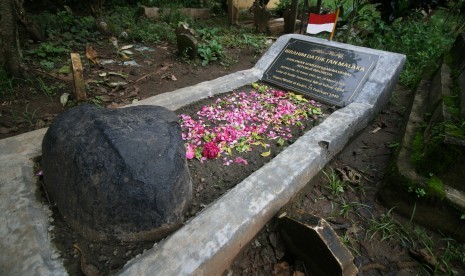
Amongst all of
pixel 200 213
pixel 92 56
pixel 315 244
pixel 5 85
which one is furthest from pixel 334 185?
pixel 92 56

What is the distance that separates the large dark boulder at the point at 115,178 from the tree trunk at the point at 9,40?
2.17m

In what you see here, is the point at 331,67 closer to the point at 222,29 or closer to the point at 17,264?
the point at 17,264

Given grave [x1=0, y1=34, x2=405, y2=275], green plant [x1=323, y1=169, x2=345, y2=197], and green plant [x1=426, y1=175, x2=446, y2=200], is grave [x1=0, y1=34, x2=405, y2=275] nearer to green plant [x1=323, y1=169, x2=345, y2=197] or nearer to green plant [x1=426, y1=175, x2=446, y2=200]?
green plant [x1=323, y1=169, x2=345, y2=197]

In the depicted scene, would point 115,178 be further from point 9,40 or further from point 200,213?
point 9,40

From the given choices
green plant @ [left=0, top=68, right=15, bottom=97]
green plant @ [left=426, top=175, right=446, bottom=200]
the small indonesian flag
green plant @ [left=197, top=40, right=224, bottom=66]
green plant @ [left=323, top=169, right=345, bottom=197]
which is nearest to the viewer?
green plant @ [left=426, top=175, right=446, bottom=200]

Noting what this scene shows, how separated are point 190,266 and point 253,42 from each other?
518 cm

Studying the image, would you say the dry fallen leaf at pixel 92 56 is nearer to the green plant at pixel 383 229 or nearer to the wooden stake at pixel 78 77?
the wooden stake at pixel 78 77

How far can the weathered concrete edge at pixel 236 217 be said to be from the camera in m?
1.37

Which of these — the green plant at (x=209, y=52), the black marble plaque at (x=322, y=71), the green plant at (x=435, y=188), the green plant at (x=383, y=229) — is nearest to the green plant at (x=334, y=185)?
the green plant at (x=383, y=229)

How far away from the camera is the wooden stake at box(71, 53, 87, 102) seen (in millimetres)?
2887

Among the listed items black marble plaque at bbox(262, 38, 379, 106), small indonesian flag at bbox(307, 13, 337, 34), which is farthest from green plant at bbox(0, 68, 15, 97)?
small indonesian flag at bbox(307, 13, 337, 34)

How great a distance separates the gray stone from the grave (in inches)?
6.5

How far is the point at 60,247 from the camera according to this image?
1456mm

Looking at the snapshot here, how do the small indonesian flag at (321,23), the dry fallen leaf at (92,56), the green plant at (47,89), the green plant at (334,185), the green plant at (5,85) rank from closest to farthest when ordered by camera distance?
the green plant at (334,185), the green plant at (5,85), the green plant at (47,89), the small indonesian flag at (321,23), the dry fallen leaf at (92,56)
